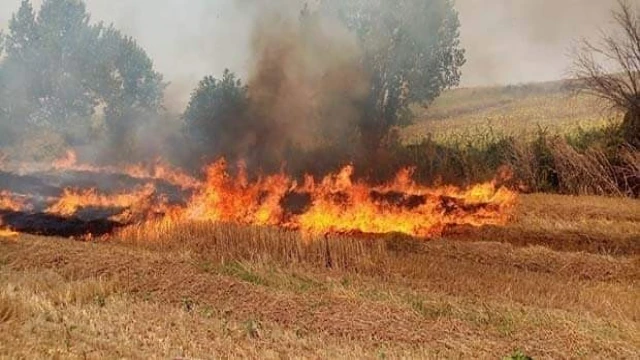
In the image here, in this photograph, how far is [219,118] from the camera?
26.3 metres

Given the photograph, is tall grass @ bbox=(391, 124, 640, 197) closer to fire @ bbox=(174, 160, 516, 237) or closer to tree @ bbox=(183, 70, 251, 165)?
fire @ bbox=(174, 160, 516, 237)

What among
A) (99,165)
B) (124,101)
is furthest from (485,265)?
(124,101)

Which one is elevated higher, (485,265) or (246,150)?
(246,150)

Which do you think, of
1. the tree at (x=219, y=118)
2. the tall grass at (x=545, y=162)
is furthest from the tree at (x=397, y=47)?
the tree at (x=219, y=118)

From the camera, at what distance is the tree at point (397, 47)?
31844mm

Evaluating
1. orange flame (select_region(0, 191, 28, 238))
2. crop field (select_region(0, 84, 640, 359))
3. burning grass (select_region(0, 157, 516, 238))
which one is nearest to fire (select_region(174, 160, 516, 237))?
burning grass (select_region(0, 157, 516, 238))

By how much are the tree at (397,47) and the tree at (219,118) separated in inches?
260

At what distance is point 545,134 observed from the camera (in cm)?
2644

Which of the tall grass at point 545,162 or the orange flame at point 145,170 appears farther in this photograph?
the orange flame at point 145,170

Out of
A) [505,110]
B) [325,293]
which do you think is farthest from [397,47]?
[505,110]

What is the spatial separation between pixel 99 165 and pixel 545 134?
70.8 ft

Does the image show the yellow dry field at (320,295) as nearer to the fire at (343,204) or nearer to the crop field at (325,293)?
the crop field at (325,293)

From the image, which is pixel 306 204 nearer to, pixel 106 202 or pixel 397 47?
pixel 106 202

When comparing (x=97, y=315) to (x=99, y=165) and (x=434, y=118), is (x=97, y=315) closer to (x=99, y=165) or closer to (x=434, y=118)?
(x=99, y=165)
